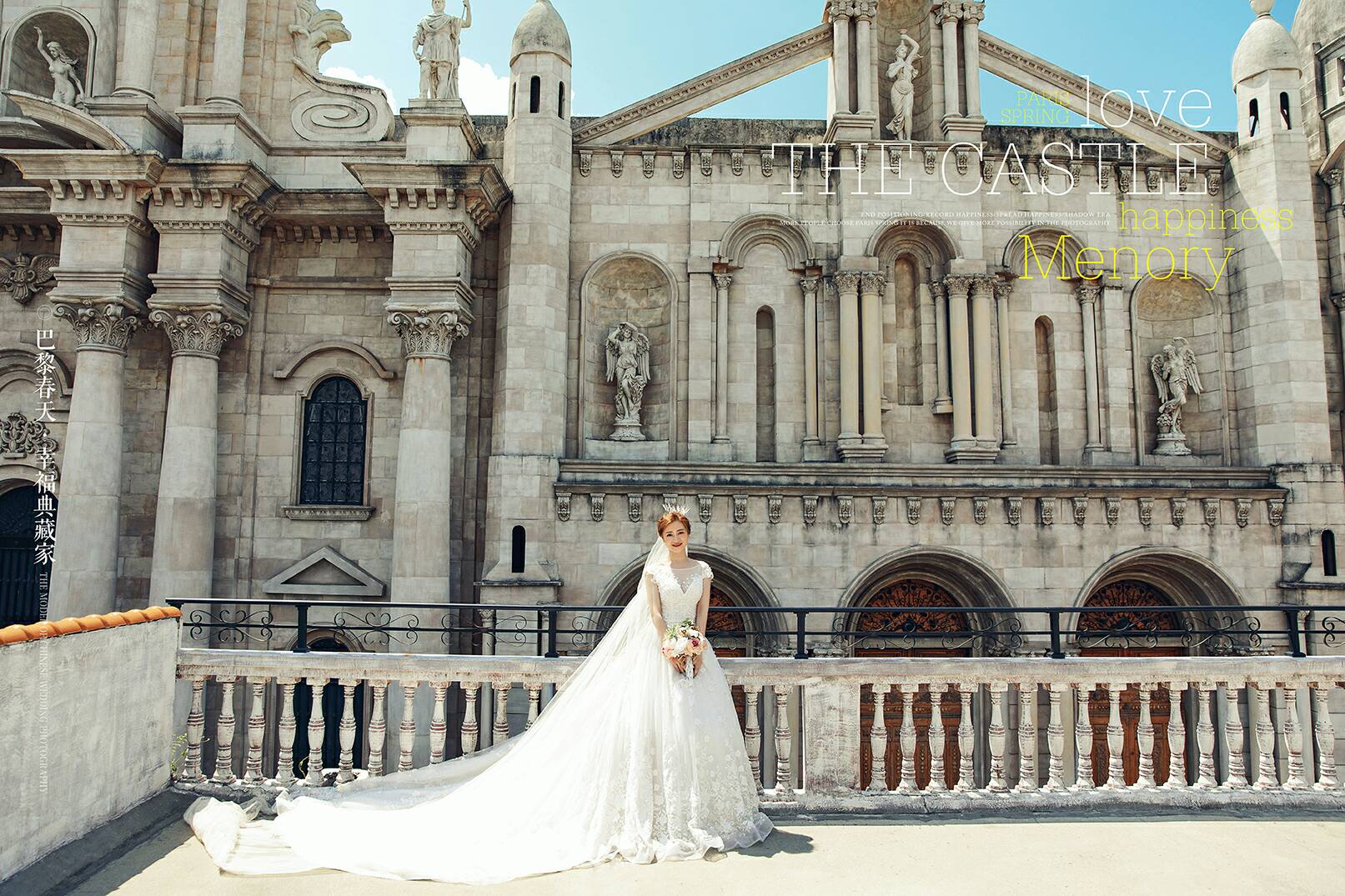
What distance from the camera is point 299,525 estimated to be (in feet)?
51.0

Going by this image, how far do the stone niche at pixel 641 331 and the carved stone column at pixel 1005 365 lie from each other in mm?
6217

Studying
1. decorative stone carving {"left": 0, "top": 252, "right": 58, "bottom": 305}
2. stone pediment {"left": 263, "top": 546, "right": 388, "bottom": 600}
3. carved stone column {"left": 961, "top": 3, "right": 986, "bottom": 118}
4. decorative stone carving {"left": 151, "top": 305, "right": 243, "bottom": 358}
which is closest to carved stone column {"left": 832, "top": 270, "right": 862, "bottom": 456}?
carved stone column {"left": 961, "top": 3, "right": 986, "bottom": 118}

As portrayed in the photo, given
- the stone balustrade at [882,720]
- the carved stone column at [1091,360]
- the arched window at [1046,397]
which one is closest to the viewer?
the stone balustrade at [882,720]

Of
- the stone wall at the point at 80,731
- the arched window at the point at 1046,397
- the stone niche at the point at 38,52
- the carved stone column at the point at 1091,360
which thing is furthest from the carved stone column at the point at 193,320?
the carved stone column at the point at 1091,360

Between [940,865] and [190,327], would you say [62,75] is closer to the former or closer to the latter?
[190,327]

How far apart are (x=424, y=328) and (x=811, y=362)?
6944 mm

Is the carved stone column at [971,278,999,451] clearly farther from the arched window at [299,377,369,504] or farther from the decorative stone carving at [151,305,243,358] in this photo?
the decorative stone carving at [151,305,243,358]

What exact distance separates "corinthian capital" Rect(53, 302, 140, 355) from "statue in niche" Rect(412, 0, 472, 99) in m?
6.35

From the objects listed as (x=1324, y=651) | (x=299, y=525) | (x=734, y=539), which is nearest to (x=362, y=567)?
(x=299, y=525)

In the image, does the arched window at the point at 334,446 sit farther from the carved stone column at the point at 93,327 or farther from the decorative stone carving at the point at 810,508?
the decorative stone carving at the point at 810,508

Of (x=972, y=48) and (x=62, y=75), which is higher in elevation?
(x=972, y=48)

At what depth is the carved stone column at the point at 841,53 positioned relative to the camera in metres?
16.7

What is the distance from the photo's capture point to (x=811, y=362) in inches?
640

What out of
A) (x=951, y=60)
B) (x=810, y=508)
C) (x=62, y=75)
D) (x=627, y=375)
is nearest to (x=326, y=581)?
(x=627, y=375)
